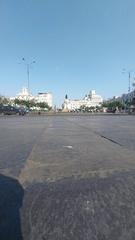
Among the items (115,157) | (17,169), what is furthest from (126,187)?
(115,157)

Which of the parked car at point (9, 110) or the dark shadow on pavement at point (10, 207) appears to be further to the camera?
the parked car at point (9, 110)

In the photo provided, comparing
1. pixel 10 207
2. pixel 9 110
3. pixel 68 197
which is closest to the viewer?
pixel 10 207

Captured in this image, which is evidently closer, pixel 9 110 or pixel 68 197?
pixel 68 197

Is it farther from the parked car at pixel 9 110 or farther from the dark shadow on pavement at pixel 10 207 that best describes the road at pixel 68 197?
→ the parked car at pixel 9 110

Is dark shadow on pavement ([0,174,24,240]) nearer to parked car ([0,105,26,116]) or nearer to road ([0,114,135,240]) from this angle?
road ([0,114,135,240])

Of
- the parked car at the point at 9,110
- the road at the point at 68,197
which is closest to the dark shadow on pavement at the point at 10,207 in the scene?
the road at the point at 68,197

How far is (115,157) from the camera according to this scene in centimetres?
706

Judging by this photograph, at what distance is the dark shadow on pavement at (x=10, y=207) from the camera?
120 inches

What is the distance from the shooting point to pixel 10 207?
374cm

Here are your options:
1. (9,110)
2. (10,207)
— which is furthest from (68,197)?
(9,110)

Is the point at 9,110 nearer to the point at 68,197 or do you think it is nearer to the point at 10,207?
the point at 68,197

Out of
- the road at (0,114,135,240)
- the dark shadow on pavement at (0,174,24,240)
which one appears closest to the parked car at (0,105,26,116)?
the road at (0,114,135,240)

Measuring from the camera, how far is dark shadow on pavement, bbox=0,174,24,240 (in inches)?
120

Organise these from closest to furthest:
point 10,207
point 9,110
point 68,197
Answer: point 10,207, point 68,197, point 9,110
